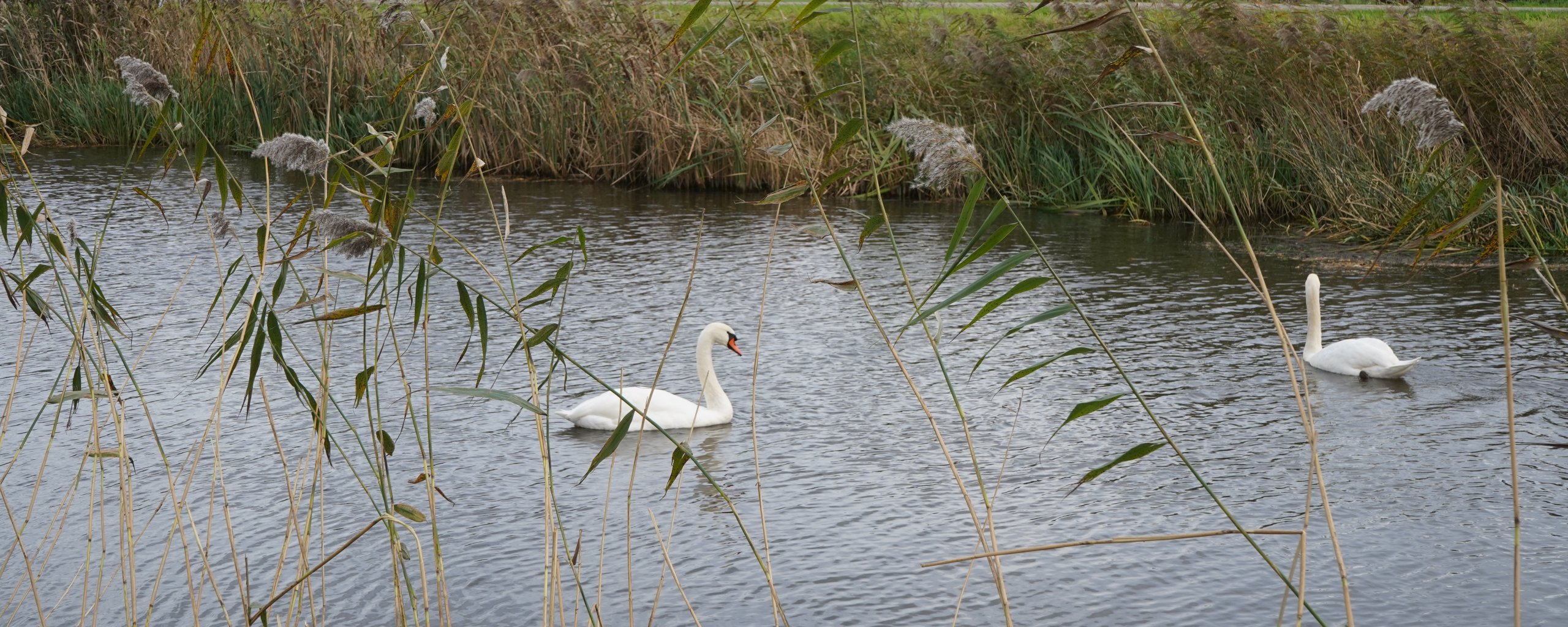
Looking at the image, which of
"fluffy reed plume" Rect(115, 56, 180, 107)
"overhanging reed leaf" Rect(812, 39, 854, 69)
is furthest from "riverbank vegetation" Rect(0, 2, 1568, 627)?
"overhanging reed leaf" Rect(812, 39, 854, 69)

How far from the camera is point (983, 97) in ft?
39.6

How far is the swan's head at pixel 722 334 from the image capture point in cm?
629

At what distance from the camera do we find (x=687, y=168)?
1241 centimetres

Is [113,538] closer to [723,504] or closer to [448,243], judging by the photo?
[723,504]

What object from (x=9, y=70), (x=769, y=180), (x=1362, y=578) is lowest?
(x=1362, y=578)

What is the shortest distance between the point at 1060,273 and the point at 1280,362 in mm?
2408

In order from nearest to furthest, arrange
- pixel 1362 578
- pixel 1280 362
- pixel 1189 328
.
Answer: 1. pixel 1362 578
2. pixel 1280 362
3. pixel 1189 328

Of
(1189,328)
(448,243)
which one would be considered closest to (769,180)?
(448,243)

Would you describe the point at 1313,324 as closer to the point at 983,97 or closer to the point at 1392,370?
the point at 1392,370

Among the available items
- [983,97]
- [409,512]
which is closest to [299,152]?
Result: [409,512]

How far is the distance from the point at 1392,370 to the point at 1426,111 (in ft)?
14.3

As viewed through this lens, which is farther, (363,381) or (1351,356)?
(1351,356)

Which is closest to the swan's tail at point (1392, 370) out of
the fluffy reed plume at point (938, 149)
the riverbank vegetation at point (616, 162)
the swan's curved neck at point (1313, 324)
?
the swan's curved neck at point (1313, 324)

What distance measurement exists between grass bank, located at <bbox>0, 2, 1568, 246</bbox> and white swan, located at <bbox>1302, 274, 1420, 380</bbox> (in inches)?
77.4
